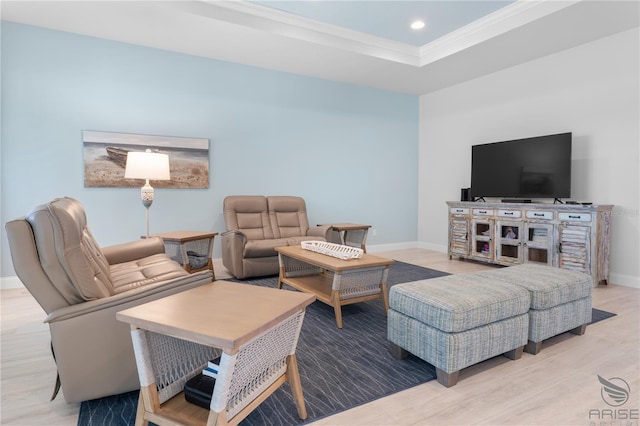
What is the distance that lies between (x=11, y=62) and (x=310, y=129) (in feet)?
11.3

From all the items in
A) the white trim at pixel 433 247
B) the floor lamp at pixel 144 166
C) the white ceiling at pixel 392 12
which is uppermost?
the white ceiling at pixel 392 12

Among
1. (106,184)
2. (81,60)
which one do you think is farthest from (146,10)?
(106,184)

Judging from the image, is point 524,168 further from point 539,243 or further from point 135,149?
point 135,149

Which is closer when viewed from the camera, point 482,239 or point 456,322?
point 456,322

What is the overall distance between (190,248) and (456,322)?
2.86 meters

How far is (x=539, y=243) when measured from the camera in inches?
162

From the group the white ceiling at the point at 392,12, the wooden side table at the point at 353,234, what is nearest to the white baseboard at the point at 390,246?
the wooden side table at the point at 353,234

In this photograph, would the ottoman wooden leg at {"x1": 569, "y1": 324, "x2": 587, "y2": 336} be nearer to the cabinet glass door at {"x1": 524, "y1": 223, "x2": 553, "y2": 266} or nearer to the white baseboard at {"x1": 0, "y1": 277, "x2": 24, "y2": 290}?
the cabinet glass door at {"x1": 524, "y1": 223, "x2": 553, "y2": 266}

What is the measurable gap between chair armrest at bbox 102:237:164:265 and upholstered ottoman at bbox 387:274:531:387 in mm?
2113

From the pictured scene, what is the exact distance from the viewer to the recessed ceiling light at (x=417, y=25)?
3.96 m

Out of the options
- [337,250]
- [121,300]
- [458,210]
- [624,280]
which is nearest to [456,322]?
[337,250]

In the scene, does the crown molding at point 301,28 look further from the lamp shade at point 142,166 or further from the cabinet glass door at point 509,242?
the cabinet glass door at point 509,242

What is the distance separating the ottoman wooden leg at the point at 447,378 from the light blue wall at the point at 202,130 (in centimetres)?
348

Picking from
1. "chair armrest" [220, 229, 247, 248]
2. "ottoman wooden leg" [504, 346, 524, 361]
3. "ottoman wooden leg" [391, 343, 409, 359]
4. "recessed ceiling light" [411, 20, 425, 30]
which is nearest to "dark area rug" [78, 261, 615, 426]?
"ottoman wooden leg" [391, 343, 409, 359]
